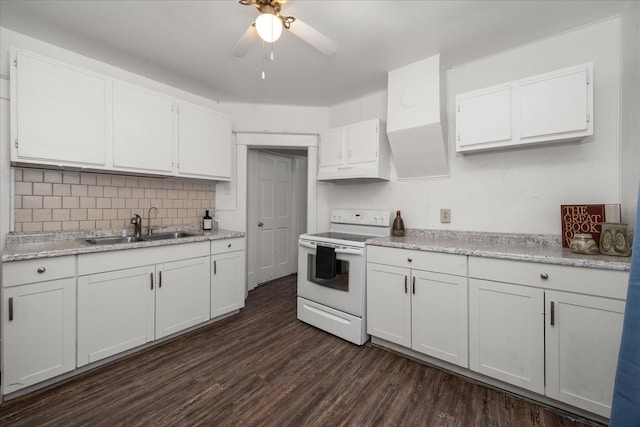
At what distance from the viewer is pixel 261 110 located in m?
3.48

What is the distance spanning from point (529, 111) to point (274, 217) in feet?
11.2

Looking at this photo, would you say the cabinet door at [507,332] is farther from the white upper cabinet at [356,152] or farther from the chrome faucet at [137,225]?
the chrome faucet at [137,225]

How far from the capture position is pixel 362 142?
285 centimetres

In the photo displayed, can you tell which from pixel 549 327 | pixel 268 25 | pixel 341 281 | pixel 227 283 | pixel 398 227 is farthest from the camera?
pixel 227 283

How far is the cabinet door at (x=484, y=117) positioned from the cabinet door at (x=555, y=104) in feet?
→ 0.34

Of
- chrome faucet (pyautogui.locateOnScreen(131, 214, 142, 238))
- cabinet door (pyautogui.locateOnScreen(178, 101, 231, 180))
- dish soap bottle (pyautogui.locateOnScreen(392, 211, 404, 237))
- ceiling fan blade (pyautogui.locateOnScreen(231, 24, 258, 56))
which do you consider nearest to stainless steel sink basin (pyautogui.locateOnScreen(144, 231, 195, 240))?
chrome faucet (pyautogui.locateOnScreen(131, 214, 142, 238))

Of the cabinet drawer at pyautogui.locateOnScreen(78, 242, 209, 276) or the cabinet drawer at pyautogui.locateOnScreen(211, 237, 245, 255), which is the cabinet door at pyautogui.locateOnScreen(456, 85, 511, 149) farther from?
the cabinet drawer at pyautogui.locateOnScreen(78, 242, 209, 276)

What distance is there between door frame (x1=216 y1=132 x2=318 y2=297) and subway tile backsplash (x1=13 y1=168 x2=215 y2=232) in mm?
317

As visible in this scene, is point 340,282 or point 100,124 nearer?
point 100,124

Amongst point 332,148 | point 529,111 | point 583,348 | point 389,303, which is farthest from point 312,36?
point 583,348

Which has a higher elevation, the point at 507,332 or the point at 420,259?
the point at 420,259

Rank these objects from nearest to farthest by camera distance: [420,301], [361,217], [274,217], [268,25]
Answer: [268,25]
[420,301]
[361,217]
[274,217]

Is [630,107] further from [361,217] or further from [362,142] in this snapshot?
[361,217]

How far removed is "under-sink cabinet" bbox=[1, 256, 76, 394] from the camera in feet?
5.38
